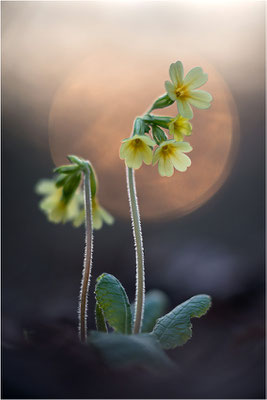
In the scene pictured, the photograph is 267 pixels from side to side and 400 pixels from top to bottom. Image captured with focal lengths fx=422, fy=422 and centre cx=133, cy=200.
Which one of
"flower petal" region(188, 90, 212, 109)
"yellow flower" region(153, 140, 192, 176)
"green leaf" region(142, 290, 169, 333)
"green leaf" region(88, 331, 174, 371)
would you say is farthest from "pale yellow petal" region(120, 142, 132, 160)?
"green leaf" region(142, 290, 169, 333)

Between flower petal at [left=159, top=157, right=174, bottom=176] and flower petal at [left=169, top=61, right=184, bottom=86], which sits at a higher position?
flower petal at [left=169, top=61, right=184, bottom=86]

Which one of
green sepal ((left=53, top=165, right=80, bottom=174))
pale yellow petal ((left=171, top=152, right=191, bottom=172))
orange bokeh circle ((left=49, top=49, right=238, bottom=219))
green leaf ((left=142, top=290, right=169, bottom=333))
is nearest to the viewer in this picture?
pale yellow petal ((left=171, top=152, right=191, bottom=172))

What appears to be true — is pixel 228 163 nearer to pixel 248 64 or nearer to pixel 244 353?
pixel 248 64

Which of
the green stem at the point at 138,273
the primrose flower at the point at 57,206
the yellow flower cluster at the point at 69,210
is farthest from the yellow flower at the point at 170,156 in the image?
the primrose flower at the point at 57,206

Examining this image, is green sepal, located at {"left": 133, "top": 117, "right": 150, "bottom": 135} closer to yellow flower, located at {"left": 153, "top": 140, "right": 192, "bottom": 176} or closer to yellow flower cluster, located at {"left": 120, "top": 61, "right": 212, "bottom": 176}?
yellow flower cluster, located at {"left": 120, "top": 61, "right": 212, "bottom": 176}

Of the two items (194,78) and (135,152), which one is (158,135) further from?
(194,78)

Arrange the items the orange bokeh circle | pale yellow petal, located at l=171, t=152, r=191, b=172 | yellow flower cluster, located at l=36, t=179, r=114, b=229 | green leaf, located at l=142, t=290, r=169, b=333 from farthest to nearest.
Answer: the orange bokeh circle, yellow flower cluster, located at l=36, t=179, r=114, b=229, green leaf, located at l=142, t=290, r=169, b=333, pale yellow petal, located at l=171, t=152, r=191, b=172

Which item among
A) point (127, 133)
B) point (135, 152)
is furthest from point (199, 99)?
point (127, 133)
